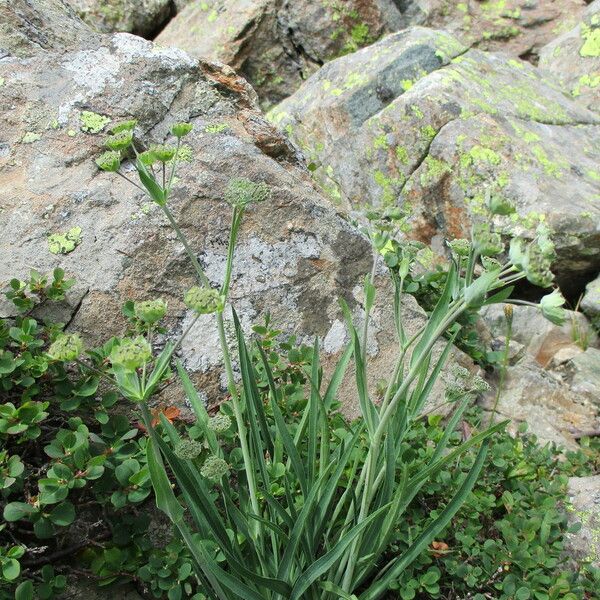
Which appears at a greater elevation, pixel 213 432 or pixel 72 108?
pixel 72 108

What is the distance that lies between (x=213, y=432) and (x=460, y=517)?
1.01m

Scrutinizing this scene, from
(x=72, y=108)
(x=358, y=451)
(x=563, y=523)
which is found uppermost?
(x=72, y=108)

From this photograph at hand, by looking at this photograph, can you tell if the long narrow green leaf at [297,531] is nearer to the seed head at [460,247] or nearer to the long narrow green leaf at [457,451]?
the long narrow green leaf at [457,451]

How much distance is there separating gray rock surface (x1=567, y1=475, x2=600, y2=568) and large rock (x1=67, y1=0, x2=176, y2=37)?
23.3 feet

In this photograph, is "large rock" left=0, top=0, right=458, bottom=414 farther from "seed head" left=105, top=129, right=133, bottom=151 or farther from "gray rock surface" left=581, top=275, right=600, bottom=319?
"gray rock surface" left=581, top=275, right=600, bottom=319

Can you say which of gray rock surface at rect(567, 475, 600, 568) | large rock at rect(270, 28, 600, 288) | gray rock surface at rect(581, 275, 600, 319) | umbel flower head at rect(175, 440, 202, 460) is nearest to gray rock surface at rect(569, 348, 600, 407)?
gray rock surface at rect(581, 275, 600, 319)

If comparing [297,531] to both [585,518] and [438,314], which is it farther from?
[585,518]

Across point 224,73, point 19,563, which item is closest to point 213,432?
point 19,563

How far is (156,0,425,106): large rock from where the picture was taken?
23.9 feet

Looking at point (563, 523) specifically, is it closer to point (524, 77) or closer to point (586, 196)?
point (586, 196)

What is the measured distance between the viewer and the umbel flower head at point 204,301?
5.68 ft

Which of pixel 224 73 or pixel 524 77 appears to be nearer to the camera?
pixel 224 73

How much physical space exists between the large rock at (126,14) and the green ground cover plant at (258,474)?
635cm

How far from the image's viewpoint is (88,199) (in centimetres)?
294
